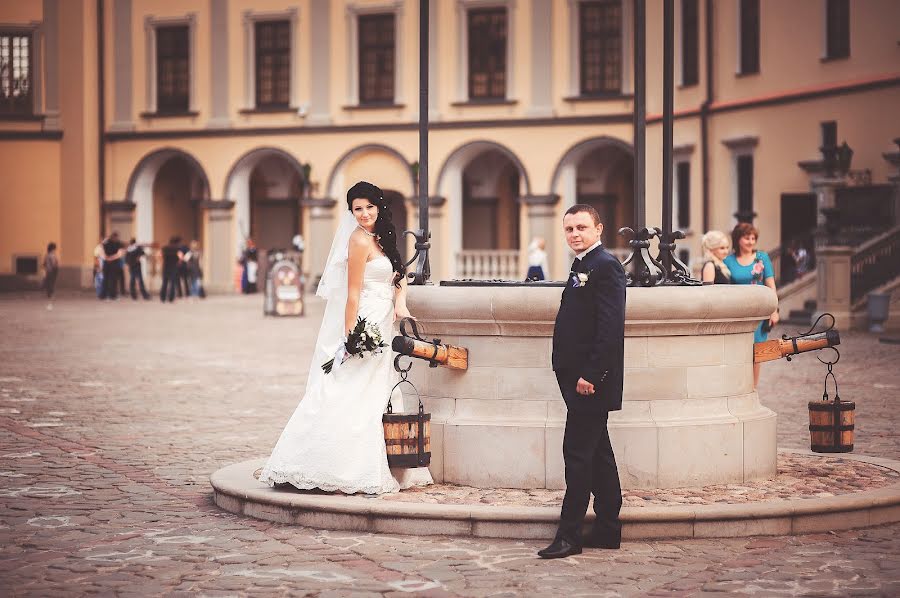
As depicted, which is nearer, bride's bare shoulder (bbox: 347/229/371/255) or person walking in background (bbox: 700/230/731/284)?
bride's bare shoulder (bbox: 347/229/371/255)

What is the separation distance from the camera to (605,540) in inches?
282

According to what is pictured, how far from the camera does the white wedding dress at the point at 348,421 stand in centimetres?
806

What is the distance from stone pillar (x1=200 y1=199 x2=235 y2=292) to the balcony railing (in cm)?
721

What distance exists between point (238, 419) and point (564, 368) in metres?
6.17

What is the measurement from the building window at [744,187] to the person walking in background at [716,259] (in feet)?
68.0

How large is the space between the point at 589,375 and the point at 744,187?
2622 cm

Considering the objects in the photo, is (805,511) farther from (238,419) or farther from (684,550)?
(238,419)

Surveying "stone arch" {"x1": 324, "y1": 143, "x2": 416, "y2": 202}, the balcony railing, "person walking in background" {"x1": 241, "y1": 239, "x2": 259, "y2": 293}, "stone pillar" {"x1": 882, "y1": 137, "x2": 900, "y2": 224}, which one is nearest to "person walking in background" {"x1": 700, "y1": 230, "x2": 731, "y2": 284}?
"stone pillar" {"x1": 882, "y1": 137, "x2": 900, "y2": 224}

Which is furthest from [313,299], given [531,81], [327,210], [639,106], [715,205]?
[639,106]

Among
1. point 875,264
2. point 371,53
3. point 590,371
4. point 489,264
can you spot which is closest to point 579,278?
point 590,371

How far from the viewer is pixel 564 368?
7047 millimetres

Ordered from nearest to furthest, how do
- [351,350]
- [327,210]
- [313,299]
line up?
[351,350] < [313,299] < [327,210]

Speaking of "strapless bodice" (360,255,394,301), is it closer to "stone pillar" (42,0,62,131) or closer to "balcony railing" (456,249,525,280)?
"balcony railing" (456,249,525,280)

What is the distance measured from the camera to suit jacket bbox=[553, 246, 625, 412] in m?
6.91
